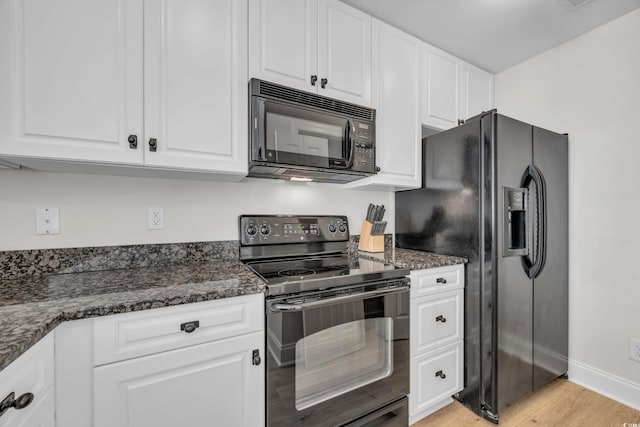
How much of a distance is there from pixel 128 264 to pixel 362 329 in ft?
3.91

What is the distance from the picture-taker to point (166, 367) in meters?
0.99

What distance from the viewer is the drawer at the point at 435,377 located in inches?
62.7

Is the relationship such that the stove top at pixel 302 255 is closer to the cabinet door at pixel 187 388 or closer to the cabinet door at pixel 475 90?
the cabinet door at pixel 187 388

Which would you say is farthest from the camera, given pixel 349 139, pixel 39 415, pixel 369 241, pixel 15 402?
pixel 369 241

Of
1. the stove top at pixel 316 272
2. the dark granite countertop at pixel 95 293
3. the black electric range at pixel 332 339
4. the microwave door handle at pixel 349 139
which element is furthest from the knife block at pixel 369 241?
the dark granite countertop at pixel 95 293

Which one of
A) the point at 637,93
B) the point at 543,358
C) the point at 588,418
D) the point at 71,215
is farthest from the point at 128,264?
the point at 637,93

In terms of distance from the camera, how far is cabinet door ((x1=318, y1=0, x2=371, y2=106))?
5.23ft

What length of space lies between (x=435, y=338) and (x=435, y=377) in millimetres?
233

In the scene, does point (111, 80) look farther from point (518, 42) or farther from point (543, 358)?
point (543, 358)

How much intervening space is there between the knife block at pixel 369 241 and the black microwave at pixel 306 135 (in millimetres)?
400

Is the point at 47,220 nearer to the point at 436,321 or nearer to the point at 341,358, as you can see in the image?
the point at 341,358

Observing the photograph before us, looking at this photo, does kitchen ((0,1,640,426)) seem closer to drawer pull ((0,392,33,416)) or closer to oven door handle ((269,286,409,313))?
oven door handle ((269,286,409,313))

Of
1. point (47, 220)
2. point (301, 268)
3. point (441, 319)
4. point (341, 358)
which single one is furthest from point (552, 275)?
point (47, 220)

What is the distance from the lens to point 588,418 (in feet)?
5.42
